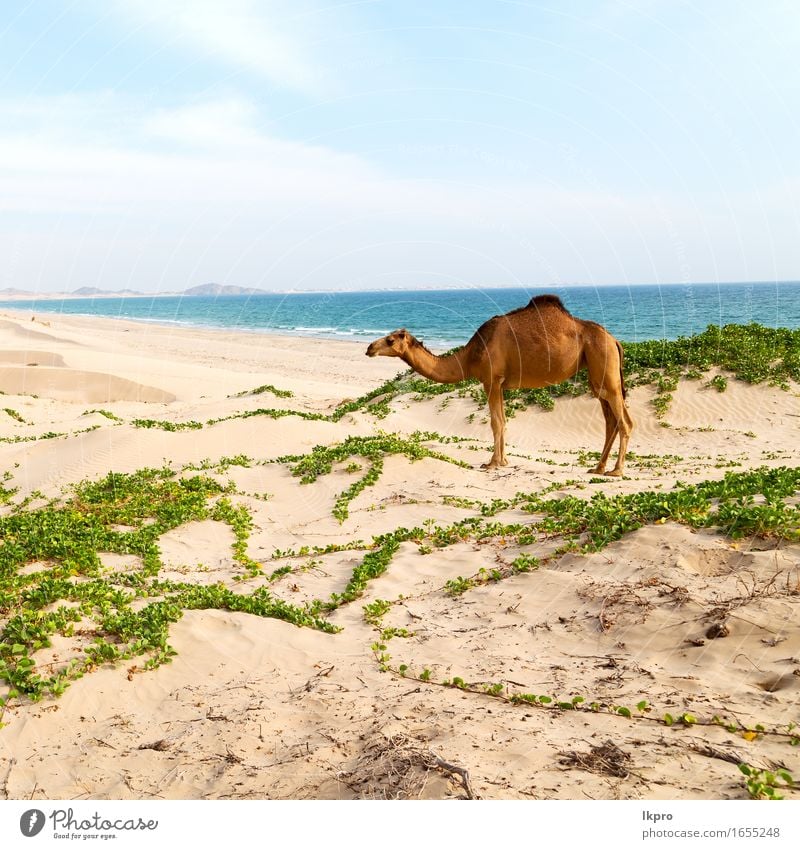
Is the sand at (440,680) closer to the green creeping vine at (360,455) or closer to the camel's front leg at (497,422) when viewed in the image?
the green creeping vine at (360,455)

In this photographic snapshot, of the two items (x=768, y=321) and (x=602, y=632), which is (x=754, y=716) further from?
(x=768, y=321)

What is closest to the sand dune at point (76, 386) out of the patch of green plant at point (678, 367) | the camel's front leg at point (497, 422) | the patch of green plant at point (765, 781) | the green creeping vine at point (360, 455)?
the patch of green plant at point (678, 367)

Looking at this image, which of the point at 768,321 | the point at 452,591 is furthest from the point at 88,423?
the point at 768,321

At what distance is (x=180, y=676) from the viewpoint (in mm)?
5543

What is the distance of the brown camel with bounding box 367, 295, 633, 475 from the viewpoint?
12.1 metres

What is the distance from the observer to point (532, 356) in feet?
39.9

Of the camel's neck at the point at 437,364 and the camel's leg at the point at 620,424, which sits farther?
the camel's neck at the point at 437,364

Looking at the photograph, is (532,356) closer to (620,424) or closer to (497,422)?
(497,422)

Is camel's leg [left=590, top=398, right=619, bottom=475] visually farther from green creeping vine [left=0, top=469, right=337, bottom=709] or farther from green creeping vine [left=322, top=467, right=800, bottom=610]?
green creeping vine [left=0, top=469, right=337, bottom=709]

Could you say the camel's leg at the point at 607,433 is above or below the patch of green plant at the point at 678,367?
below

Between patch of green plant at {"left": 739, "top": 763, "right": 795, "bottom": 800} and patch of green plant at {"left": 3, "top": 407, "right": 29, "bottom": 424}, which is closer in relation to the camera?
patch of green plant at {"left": 739, "top": 763, "right": 795, "bottom": 800}

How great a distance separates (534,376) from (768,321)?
217 ft

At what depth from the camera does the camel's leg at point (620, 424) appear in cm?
1224

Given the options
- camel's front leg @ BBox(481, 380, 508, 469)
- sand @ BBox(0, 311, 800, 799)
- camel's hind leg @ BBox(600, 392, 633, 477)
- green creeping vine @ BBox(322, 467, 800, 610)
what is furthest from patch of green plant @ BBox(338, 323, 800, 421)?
green creeping vine @ BBox(322, 467, 800, 610)
